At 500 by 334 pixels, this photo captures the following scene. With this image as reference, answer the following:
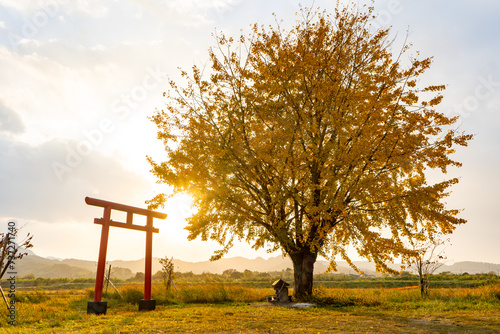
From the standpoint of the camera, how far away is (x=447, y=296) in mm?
15055

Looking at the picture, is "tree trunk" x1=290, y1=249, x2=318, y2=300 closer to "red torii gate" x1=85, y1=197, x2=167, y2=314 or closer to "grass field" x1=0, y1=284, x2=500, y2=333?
"grass field" x1=0, y1=284, x2=500, y2=333

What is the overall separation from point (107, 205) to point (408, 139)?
432 inches

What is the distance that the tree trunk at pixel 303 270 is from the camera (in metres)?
15.8

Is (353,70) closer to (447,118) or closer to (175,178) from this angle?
(447,118)

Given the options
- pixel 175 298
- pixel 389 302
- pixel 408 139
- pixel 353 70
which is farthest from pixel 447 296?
pixel 175 298

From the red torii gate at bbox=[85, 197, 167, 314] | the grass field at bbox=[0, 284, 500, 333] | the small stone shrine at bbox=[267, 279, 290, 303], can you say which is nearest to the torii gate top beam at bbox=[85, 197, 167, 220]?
the red torii gate at bbox=[85, 197, 167, 314]

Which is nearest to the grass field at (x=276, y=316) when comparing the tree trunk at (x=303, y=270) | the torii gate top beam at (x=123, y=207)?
the tree trunk at (x=303, y=270)

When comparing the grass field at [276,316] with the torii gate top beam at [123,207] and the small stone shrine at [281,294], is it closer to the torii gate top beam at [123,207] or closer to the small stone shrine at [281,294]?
the small stone shrine at [281,294]

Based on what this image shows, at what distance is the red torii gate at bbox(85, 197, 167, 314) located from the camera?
1141 centimetres

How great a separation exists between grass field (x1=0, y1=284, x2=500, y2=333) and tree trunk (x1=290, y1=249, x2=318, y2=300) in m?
0.61

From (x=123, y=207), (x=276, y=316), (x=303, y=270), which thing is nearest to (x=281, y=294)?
(x=303, y=270)

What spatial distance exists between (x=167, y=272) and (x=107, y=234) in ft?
21.6

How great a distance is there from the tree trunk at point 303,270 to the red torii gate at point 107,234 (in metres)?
6.11

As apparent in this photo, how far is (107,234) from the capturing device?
40.1 ft
